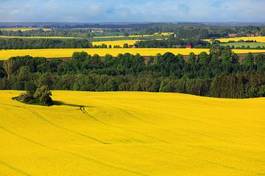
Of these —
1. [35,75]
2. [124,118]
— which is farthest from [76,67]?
[124,118]

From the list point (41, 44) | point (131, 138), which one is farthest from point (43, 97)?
point (41, 44)

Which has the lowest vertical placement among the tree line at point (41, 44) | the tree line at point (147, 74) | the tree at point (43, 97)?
the tree line at point (41, 44)

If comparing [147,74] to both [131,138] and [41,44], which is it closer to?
[131,138]

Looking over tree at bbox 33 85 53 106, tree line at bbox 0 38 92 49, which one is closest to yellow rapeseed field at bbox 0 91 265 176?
tree at bbox 33 85 53 106

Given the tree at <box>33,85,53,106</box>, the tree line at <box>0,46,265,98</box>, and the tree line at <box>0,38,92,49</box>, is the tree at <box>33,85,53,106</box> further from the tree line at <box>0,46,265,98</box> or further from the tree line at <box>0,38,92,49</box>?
the tree line at <box>0,38,92,49</box>

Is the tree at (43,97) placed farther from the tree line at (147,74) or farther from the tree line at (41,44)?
the tree line at (41,44)

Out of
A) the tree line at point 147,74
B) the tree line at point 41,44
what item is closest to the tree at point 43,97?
the tree line at point 147,74
